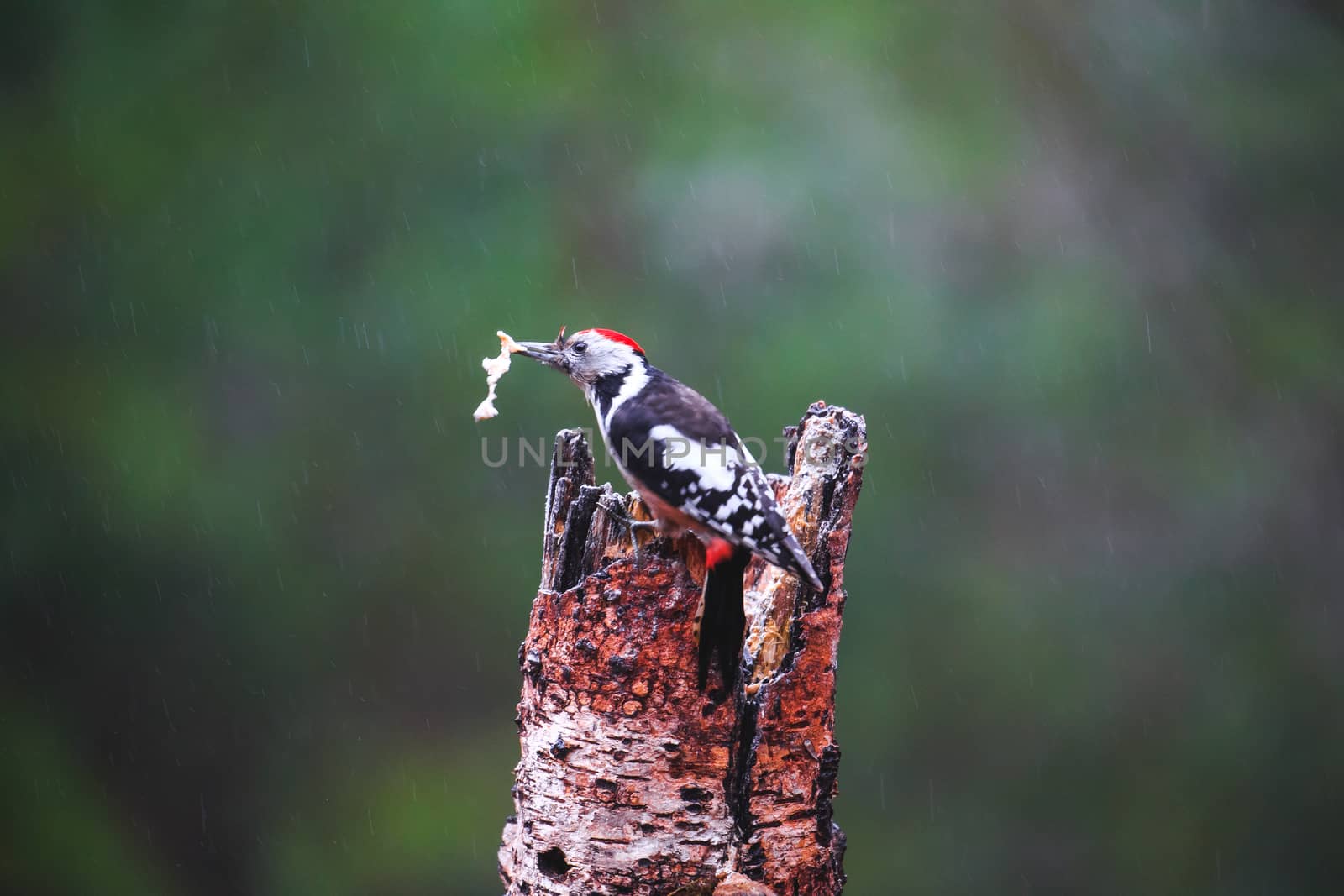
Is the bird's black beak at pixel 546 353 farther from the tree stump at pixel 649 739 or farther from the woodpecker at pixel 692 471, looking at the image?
the tree stump at pixel 649 739

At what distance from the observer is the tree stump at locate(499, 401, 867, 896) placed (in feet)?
7.80

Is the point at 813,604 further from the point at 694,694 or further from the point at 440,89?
the point at 440,89

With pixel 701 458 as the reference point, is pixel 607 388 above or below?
above

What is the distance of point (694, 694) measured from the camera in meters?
2.40

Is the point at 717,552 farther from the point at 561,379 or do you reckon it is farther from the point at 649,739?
the point at 561,379

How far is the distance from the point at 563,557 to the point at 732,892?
2.76 ft

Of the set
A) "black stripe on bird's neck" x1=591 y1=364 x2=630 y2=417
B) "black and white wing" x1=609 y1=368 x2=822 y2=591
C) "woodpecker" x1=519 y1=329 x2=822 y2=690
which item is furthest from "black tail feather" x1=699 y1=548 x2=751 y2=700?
"black stripe on bird's neck" x1=591 y1=364 x2=630 y2=417

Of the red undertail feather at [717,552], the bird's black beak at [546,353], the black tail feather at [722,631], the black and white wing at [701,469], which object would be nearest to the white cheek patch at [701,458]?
the black and white wing at [701,469]

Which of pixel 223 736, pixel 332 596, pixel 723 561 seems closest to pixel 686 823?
pixel 723 561

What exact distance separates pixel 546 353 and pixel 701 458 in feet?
2.56

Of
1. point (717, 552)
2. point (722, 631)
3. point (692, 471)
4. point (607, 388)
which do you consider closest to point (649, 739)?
point (722, 631)

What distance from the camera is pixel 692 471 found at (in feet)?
8.76

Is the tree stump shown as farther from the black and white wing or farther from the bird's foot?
the black and white wing

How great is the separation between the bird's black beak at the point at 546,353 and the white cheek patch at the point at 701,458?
21.3 inches
